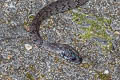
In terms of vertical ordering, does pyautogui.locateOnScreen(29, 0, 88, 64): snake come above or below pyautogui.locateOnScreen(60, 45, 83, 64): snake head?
above

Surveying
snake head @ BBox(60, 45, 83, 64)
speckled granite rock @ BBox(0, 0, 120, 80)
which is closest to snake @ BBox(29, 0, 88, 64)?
snake head @ BBox(60, 45, 83, 64)

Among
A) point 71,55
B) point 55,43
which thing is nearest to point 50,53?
point 55,43

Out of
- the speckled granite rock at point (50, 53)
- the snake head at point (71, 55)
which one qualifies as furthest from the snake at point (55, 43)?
the speckled granite rock at point (50, 53)

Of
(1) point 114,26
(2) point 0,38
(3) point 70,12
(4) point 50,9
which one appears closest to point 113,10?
(1) point 114,26

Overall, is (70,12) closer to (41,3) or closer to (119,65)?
(41,3)

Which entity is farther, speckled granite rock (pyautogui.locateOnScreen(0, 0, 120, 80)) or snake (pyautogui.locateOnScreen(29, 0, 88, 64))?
snake (pyautogui.locateOnScreen(29, 0, 88, 64))

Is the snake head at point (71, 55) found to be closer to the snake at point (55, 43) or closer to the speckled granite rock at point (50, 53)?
the snake at point (55, 43)

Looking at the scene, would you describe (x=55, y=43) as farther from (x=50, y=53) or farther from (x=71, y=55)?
(x=71, y=55)

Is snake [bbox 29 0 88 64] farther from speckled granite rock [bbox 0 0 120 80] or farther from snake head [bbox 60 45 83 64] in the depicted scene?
speckled granite rock [bbox 0 0 120 80]

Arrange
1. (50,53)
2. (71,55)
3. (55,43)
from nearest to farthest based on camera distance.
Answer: (71,55), (50,53), (55,43)
